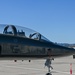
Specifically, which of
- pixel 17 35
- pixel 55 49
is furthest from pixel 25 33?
pixel 55 49

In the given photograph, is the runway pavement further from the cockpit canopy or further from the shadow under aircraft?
the shadow under aircraft

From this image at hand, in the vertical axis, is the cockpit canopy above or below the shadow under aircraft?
above

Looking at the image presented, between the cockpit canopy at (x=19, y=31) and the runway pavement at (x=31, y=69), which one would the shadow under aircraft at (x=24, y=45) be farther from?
the runway pavement at (x=31, y=69)

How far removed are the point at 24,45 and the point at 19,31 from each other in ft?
3.44

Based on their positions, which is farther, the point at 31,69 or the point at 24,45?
the point at 31,69

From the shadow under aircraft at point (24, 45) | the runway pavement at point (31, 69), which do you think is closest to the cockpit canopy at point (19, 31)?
the shadow under aircraft at point (24, 45)

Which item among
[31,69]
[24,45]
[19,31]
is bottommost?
[31,69]

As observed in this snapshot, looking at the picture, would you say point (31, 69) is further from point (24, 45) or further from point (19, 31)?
point (24, 45)

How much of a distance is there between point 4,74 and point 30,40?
7.41 m

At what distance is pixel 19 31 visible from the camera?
48.8 feet

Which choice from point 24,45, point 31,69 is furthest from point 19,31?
point 31,69

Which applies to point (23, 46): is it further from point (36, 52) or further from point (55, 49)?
point (55, 49)

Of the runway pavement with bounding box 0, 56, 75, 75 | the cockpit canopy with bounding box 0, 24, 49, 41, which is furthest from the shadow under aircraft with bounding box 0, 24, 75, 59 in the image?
the runway pavement with bounding box 0, 56, 75, 75

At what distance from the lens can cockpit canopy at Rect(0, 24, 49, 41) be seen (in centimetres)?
1466
